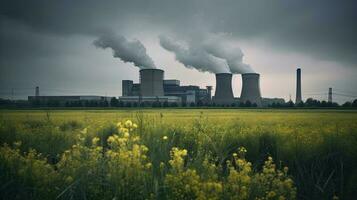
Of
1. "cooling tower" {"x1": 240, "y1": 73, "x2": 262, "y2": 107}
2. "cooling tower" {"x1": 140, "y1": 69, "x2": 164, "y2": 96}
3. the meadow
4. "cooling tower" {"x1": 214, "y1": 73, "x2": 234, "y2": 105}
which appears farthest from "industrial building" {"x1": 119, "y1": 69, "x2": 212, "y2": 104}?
the meadow

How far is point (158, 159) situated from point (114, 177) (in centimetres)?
82

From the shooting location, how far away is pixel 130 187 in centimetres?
282

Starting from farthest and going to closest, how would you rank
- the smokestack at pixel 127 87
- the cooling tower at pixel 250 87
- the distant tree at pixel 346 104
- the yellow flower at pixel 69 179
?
the smokestack at pixel 127 87 < the cooling tower at pixel 250 87 < the distant tree at pixel 346 104 < the yellow flower at pixel 69 179

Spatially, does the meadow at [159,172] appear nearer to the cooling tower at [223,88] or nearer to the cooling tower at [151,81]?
the cooling tower at [151,81]

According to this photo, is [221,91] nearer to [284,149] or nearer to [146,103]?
[146,103]

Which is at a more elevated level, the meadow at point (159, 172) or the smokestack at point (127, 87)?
the smokestack at point (127, 87)

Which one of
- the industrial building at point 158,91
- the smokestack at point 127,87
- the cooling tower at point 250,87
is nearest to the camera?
the cooling tower at point 250,87

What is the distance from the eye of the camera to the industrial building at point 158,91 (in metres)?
34.9

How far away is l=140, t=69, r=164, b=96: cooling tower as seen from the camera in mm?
34656

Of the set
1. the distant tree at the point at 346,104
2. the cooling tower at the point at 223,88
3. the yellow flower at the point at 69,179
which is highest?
the cooling tower at the point at 223,88

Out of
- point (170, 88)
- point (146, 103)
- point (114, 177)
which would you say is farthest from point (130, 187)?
point (170, 88)

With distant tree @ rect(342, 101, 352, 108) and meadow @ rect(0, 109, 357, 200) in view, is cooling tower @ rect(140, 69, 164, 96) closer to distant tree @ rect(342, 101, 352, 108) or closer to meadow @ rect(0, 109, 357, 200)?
distant tree @ rect(342, 101, 352, 108)

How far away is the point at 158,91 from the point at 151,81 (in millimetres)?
1565

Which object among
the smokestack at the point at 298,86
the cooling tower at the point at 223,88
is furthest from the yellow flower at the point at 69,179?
the smokestack at the point at 298,86
